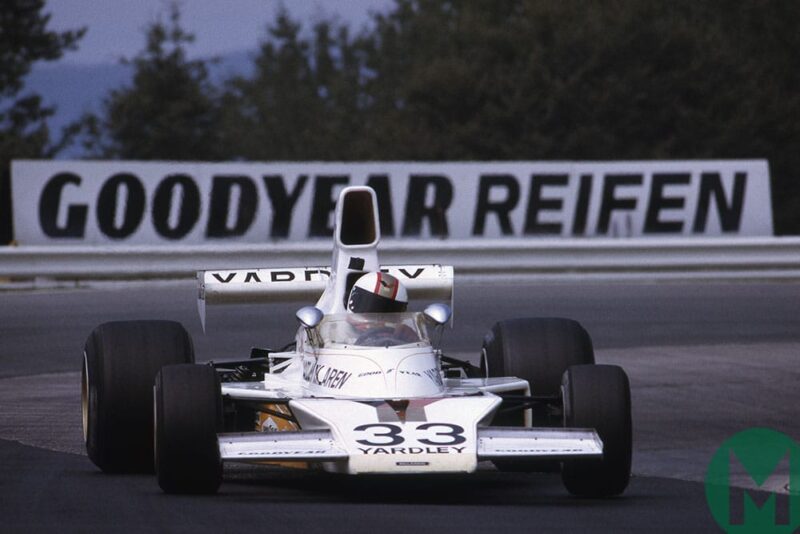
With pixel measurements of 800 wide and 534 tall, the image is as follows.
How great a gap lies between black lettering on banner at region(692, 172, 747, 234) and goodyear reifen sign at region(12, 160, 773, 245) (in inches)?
0.6

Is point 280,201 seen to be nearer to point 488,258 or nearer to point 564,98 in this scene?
point 488,258

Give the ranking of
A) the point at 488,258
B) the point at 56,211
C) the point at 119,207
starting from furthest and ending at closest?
1. the point at 119,207
2. the point at 56,211
3. the point at 488,258

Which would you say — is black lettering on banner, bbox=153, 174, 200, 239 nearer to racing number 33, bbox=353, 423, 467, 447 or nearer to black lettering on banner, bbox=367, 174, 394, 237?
black lettering on banner, bbox=367, 174, 394, 237

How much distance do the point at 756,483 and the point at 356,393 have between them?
224 centimetres

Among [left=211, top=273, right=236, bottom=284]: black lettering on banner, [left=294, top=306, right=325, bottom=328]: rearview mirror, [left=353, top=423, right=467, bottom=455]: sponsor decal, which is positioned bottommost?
[left=353, top=423, right=467, bottom=455]: sponsor decal

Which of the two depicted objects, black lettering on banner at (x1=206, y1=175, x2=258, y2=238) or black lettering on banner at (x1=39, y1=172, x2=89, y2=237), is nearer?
black lettering on banner at (x1=39, y1=172, x2=89, y2=237)

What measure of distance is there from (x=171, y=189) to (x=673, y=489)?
17968mm

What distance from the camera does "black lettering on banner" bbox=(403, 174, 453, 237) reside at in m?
27.3

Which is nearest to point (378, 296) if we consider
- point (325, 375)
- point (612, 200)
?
point (325, 375)

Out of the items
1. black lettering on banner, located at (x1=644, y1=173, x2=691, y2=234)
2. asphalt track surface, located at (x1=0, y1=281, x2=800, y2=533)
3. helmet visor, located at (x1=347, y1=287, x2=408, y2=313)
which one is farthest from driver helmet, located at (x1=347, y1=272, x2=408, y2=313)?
black lettering on banner, located at (x1=644, y1=173, x2=691, y2=234)

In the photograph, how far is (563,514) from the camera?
8.45 meters

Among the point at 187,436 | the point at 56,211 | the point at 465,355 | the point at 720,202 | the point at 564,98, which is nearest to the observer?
the point at 187,436

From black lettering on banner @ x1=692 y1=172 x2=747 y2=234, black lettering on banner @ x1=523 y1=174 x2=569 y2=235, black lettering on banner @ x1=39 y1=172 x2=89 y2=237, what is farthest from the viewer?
black lettering on banner @ x1=692 y1=172 x2=747 y2=234

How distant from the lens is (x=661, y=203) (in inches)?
1111
